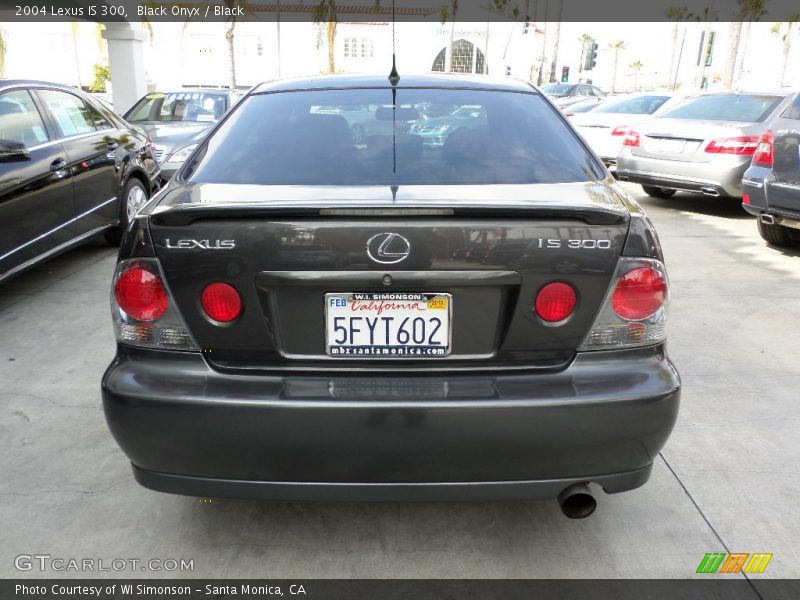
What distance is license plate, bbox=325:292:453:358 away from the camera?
79.4 inches

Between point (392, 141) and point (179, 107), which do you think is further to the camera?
point (179, 107)

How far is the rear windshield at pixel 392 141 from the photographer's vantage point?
2396 millimetres

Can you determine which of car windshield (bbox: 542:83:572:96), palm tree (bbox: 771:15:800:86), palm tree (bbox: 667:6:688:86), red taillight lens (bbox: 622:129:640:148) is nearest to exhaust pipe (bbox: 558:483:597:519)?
red taillight lens (bbox: 622:129:640:148)

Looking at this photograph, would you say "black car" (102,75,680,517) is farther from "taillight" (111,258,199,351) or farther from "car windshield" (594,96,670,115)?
"car windshield" (594,96,670,115)

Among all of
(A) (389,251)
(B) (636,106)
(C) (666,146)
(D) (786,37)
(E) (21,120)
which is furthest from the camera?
(D) (786,37)

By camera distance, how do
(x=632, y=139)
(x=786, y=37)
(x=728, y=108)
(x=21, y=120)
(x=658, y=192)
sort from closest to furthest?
(x=21, y=120) → (x=728, y=108) → (x=632, y=139) → (x=658, y=192) → (x=786, y=37)

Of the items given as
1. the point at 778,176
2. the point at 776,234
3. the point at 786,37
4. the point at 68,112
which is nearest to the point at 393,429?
the point at 68,112

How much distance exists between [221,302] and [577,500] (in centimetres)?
123

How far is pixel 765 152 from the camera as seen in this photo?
6.41 metres

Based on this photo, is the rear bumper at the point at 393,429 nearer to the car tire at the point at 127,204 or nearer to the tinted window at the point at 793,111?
the car tire at the point at 127,204

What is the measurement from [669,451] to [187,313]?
217 cm

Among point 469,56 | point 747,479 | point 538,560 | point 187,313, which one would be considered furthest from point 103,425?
point 469,56

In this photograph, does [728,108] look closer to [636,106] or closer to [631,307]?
[636,106]

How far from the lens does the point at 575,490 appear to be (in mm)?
2107
